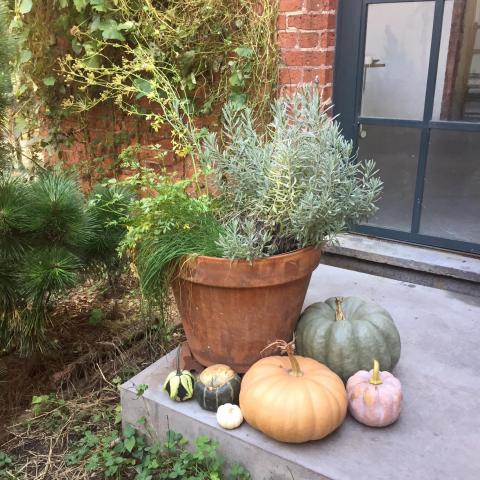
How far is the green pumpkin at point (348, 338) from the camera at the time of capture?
1630mm

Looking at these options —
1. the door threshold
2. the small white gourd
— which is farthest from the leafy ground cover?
the door threshold

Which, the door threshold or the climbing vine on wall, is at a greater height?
the climbing vine on wall

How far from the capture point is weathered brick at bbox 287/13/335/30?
8.43ft

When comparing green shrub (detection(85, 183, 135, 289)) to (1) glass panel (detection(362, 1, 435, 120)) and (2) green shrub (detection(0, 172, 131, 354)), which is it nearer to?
(2) green shrub (detection(0, 172, 131, 354))

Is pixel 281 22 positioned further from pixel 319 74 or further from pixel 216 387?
pixel 216 387

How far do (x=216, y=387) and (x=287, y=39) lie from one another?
1840 mm

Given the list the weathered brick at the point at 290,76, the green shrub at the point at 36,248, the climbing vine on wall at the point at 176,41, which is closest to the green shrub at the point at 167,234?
the green shrub at the point at 36,248

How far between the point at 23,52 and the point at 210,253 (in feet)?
7.84

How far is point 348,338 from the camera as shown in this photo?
1636 mm

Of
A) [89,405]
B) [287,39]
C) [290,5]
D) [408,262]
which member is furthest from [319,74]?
[89,405]

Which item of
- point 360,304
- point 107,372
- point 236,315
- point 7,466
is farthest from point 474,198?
→ point 7,466

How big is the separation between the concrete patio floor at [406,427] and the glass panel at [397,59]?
3.68 feet

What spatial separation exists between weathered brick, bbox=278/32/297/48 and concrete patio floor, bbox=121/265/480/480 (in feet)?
4.77

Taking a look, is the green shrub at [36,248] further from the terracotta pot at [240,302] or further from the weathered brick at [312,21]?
the weathered brick at [312,21]
